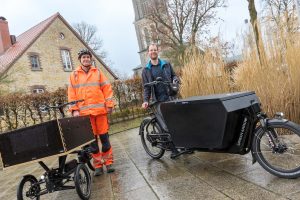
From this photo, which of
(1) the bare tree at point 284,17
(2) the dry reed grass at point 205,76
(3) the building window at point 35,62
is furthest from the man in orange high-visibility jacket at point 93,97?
(3) the building window at point 35,62

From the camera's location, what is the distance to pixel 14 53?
27438mm

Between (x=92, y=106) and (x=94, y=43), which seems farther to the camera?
(x=94, y=43)

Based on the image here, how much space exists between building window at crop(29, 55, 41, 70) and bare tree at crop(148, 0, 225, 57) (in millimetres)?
10215

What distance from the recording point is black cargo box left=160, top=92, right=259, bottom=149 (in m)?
3.76

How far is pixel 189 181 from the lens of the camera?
→ 3992 mm

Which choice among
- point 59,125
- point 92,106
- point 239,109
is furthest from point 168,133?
A: point 59,125

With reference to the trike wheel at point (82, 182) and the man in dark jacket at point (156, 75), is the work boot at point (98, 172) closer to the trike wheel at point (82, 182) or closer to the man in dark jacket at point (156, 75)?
the trike wheel at point (82, 182)

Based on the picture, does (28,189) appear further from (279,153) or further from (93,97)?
(279,153)

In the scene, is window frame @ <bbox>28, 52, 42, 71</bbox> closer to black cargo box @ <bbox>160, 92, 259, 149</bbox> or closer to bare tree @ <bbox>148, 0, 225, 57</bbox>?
bare tree @ <bbox>148, 0, 225, 57</bbox>

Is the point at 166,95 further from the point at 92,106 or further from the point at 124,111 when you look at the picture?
the point at 124,111

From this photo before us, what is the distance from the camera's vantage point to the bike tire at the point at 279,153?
3488 mm

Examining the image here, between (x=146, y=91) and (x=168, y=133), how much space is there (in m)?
0.85

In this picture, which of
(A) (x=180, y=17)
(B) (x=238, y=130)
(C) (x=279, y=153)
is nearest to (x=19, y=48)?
(A) (x=180, y=17)

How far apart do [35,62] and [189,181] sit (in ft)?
86.2
